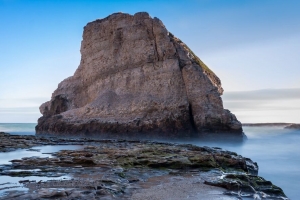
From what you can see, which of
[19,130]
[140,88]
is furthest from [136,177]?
[19,130]

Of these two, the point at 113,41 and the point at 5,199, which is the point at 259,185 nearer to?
the point at 5,199

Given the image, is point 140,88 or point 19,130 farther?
point 19,130

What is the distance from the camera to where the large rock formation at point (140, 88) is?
111 ft

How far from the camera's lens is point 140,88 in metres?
38.5

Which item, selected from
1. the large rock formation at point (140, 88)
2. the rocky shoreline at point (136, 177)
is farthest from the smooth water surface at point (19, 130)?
the rocky shoreline at point (136, 177)

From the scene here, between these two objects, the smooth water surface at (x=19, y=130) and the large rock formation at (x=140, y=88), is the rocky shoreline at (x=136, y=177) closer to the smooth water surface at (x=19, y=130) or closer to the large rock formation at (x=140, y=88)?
the large rock formation at (x=140, y=88)

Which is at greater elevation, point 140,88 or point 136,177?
point 140,88

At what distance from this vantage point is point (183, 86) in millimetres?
36156

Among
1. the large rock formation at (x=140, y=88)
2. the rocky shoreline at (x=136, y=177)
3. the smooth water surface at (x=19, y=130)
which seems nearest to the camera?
the rocky shoreline at (x=136, y=177)

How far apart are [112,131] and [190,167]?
23825 millimetres

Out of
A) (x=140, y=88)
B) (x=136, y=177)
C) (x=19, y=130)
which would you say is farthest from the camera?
(x=19, y=130)

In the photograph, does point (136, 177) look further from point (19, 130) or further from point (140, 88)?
point (19, 130)

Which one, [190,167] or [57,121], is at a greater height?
[57,121]

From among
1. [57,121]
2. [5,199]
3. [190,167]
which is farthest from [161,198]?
[57,121]
